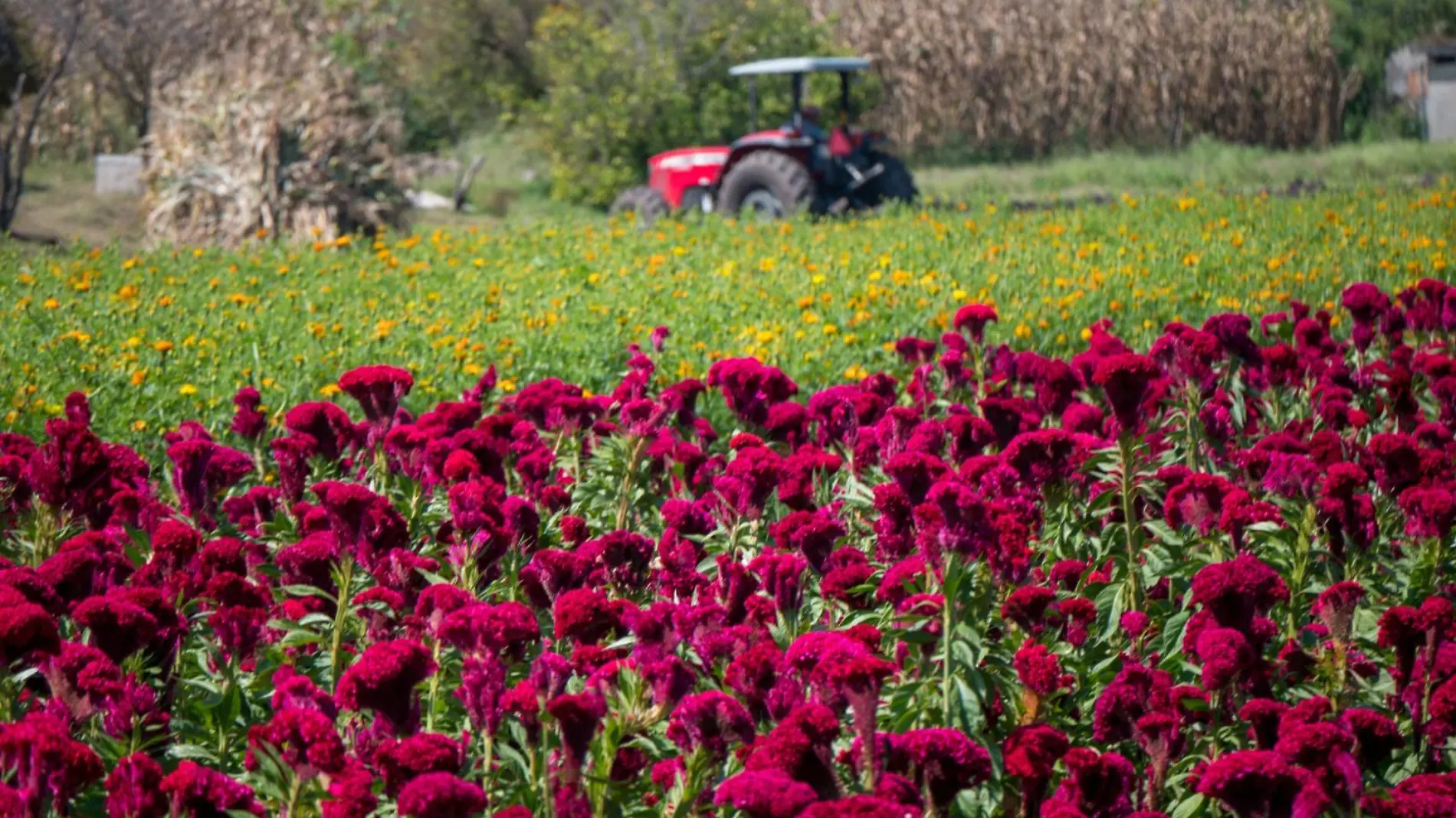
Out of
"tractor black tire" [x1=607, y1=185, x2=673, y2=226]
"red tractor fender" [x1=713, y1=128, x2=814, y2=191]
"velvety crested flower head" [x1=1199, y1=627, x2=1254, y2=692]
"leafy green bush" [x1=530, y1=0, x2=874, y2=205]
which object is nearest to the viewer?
"velvety crested flower head" [x1=1199, y1=627, x2=1254, y2=692]

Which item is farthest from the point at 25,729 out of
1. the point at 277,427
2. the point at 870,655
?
the point at 277,427

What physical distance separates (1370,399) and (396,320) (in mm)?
4916

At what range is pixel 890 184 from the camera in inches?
629

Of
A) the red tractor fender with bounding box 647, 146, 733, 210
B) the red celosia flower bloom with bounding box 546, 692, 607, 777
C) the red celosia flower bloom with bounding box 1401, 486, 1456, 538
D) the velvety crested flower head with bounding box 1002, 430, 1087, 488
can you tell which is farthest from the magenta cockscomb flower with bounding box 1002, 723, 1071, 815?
the red tractor fender with bounding box 647, 146, 733, 210

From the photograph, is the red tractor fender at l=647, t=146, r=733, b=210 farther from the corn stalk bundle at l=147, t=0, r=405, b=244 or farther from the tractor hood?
the corn stalk bundle at l=147, t=0, r=405, b=244

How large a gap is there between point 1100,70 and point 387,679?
26.6 meters

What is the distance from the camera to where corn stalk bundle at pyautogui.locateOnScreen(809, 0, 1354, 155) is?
89.2 feet

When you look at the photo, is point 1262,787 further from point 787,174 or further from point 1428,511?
point 787,174

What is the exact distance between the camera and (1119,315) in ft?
27.4

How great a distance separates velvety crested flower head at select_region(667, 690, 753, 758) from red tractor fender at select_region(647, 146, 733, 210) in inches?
565

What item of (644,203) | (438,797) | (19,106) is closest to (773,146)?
(644,203)

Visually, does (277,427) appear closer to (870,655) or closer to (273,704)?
(273,704)

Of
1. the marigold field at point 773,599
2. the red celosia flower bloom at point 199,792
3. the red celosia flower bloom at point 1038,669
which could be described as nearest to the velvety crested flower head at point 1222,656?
the marigold field at point 773,599

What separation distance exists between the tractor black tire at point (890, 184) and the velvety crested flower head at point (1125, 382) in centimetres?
1252
